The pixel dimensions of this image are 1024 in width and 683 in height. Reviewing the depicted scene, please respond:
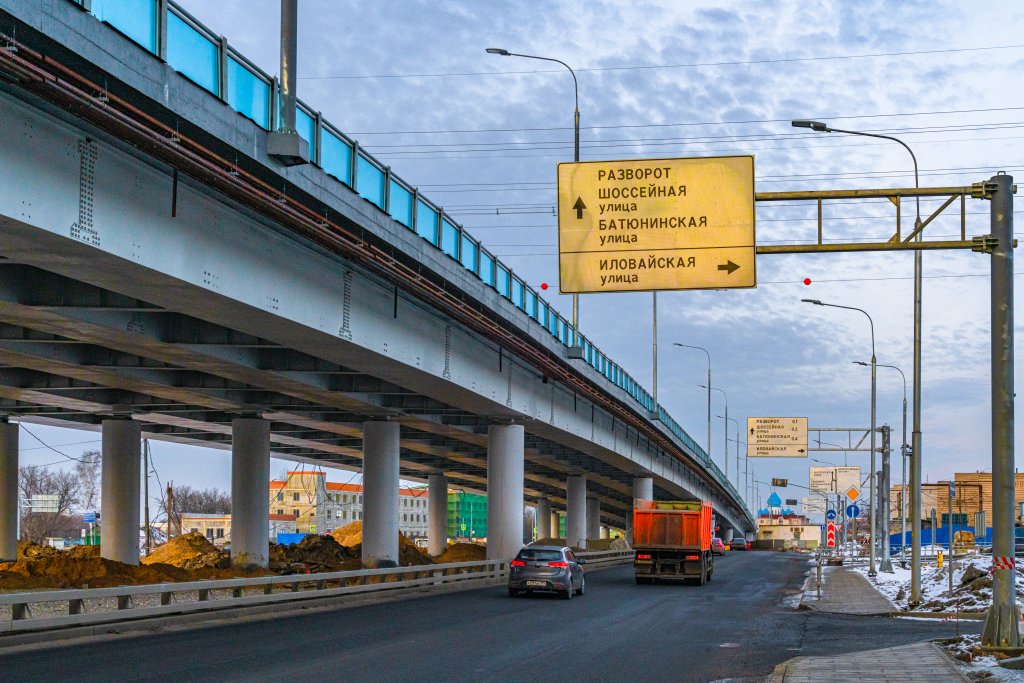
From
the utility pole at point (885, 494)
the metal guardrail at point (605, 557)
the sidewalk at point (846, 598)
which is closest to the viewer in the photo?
the sidewalk at point (846, 598)

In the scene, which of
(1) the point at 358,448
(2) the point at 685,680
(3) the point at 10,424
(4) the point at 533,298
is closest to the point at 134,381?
(4) the point at 533,298

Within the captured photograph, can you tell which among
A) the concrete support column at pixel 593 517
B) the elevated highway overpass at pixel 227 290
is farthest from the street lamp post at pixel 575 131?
the concrete support column at pixel 593 517

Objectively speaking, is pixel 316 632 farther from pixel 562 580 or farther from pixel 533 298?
pixel 533 298

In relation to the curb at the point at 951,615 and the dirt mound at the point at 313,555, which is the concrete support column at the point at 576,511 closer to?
the dirt mound at the point at 313,555

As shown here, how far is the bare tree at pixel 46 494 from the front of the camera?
134 metres

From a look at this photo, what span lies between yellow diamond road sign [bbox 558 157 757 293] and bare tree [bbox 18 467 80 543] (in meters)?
113

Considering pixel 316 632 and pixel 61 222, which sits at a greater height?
pixel 61 222

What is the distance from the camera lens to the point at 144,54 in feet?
54.1

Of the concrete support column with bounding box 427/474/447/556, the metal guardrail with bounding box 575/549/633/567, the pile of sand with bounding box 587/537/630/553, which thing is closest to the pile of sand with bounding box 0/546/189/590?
the metal guardrail with bounding box 575/549/633/567

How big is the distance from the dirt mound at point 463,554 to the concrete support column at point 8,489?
19948 millimetres

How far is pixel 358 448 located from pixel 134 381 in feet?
94.2

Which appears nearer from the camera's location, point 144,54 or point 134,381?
point 144,54

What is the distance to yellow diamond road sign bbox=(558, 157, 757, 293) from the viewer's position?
21797mm

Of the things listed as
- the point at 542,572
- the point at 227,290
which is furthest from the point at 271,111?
the point at 542,572
